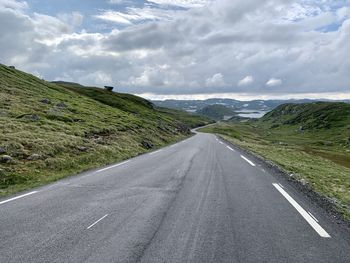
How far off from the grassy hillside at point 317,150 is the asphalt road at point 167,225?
2115mm

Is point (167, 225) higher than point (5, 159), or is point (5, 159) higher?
point (5, 159)

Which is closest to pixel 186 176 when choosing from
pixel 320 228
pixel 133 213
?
pixel 133 213

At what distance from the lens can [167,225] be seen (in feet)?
25.0

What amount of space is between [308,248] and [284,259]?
30.7 inches

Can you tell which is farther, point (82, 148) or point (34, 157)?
point (82, 148)

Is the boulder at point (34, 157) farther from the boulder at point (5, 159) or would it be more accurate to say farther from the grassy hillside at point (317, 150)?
the grassy hillside at point (317, 150)

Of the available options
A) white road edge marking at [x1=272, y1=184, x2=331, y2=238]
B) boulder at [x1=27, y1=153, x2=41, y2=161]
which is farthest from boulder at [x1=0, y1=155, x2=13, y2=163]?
white road edge marking at [x1=272, y1=184, x2=331, y2=238]

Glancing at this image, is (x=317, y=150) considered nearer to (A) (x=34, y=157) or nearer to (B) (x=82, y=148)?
(B) (x=82, y=148)

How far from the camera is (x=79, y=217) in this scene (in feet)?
27.0

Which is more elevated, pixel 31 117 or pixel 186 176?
pixel 31 117

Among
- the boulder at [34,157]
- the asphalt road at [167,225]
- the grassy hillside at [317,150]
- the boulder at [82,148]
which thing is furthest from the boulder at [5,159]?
the grassy hillside at [317,150]

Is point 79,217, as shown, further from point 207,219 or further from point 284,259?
point 284,259

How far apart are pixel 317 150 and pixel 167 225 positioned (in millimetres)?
90208

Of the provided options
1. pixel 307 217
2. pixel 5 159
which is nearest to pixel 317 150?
pixel 5 159
